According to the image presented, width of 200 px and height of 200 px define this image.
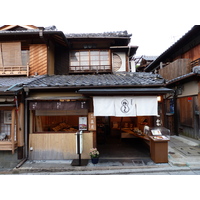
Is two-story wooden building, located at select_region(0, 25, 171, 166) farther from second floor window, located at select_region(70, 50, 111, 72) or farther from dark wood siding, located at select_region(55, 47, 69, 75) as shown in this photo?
second floor window, located at select_region(70, 50, 111, 72)

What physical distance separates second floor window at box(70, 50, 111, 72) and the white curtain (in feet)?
15.2

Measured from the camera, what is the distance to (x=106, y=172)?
18.0ft

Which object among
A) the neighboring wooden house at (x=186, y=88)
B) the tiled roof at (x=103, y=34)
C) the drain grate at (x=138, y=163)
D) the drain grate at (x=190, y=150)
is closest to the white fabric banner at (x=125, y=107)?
the drain grate at (x=138, y=163)

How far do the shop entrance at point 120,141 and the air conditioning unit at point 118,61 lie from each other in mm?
4429

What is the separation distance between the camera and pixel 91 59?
33.6ft

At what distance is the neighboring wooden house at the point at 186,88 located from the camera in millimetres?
9679

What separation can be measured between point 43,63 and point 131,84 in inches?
249

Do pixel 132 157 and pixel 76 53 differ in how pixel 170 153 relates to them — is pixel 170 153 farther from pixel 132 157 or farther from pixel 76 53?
pixel 76 53

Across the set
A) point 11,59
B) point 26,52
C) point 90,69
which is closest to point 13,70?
point 11,59

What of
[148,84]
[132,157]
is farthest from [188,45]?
[132,157]

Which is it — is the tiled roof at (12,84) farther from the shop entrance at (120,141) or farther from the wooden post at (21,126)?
the shop entrance at (120,141)

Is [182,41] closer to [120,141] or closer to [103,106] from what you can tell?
[120,141]

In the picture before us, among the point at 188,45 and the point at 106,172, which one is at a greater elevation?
the point at 188,45

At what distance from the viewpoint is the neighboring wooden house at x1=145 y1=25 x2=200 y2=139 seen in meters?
9.68
